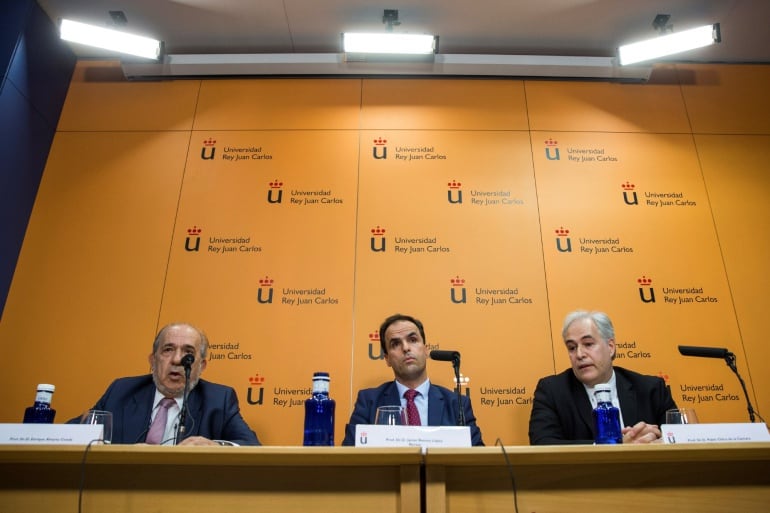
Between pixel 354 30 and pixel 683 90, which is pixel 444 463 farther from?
pixel 683 90

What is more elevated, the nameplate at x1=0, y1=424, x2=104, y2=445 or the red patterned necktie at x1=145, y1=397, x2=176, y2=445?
the red patterned necktie at x1=145, y1=397, x2=176, y2=445

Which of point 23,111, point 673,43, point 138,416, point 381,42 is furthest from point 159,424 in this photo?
point 673,43

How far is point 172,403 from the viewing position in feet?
7.75

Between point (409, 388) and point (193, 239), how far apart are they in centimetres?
164

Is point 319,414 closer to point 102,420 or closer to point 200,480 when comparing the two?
point 200,480

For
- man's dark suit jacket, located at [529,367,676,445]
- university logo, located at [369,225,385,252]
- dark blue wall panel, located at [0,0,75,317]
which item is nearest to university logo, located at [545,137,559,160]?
university logo, located at [369,225,385,252]

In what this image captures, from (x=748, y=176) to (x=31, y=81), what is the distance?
4639 millimetres

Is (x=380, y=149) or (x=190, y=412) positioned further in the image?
(x=380, y=149)

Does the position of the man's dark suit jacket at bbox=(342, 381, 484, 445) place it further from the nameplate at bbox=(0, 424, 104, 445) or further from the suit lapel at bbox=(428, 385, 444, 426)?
the nameplate at bbox=(0, 424, 104, 445)

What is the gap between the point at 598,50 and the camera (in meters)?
3.86

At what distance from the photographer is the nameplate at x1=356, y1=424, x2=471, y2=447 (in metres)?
1.43

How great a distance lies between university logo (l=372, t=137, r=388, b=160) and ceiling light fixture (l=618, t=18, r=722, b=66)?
66.8 inches

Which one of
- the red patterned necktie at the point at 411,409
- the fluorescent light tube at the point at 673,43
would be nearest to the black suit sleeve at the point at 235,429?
the red patterned necktie at the point at 411,409

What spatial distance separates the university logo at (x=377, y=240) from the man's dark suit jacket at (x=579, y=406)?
4.13ft
